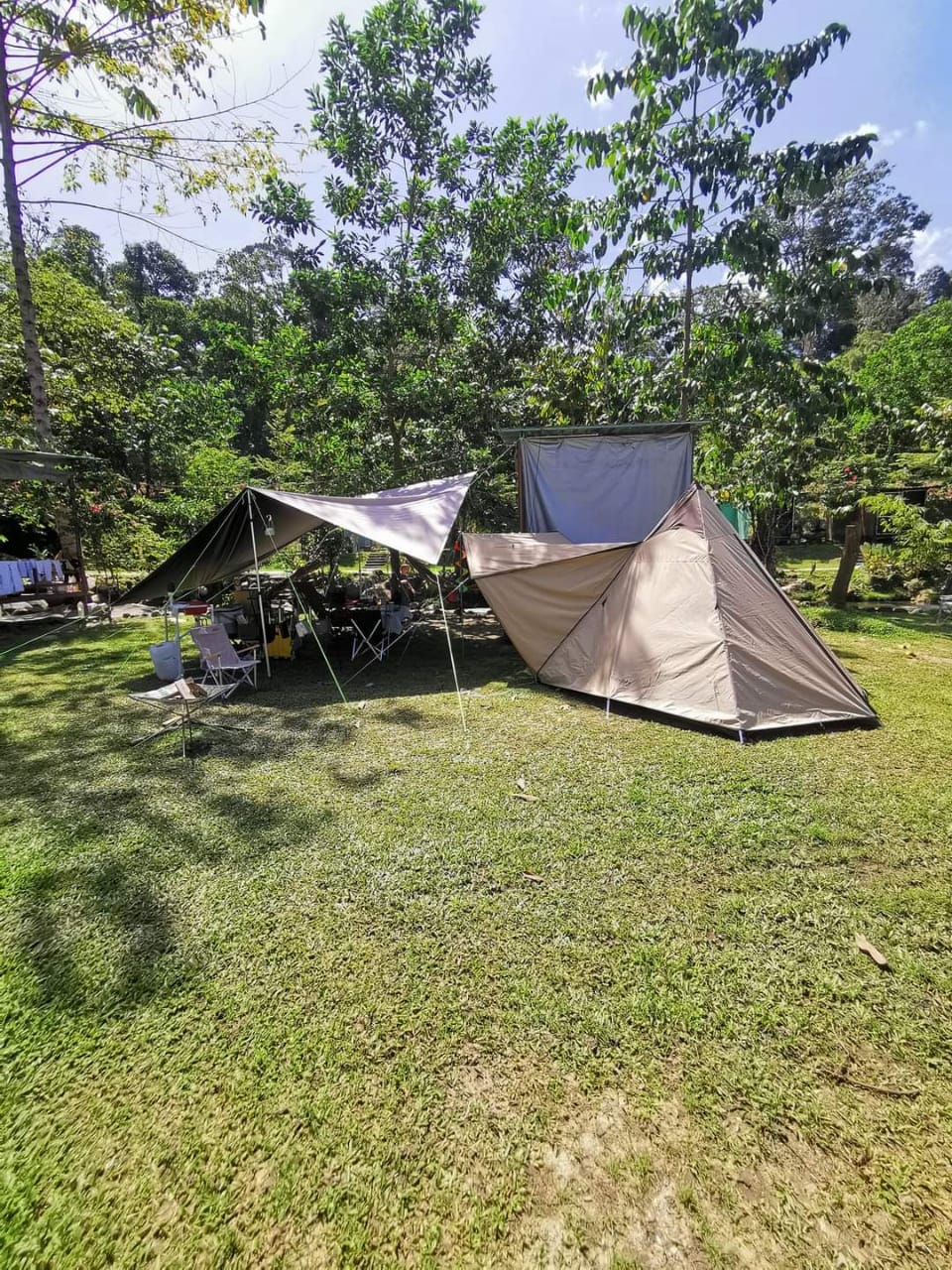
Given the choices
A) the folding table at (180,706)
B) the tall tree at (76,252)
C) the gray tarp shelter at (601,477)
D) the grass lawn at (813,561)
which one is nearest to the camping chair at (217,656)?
the folding table at (180,706)

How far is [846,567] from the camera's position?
10.1 metres

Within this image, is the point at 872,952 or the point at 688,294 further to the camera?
the point at 688,294

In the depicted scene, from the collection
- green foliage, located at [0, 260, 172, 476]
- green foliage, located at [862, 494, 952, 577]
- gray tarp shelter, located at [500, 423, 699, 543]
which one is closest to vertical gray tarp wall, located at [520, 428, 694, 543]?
gray tarp shelter, located at [500, 423, 699, 543]

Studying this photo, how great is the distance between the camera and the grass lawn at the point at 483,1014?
1.38m

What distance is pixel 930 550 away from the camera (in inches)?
367

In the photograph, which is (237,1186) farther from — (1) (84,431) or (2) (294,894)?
(1) (84,431)

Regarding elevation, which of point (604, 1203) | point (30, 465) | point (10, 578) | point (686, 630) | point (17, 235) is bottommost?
point (604, 1203)

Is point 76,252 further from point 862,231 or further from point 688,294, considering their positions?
point 862,231

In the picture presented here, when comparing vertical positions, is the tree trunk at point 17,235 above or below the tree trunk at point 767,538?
above

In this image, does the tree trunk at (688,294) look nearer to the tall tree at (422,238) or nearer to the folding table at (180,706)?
the tall tree at (422,238)

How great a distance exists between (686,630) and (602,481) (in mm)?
3368

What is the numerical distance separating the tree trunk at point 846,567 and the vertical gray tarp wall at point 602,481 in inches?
199

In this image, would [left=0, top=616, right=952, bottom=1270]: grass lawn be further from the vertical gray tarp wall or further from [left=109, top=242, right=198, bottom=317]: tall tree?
[left=109, top=242, right=198, bottom=317]: tall tree

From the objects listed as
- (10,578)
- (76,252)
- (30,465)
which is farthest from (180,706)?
(76,252)
